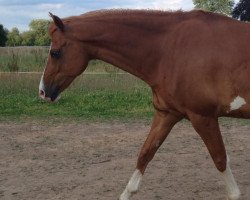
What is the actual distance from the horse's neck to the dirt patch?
139 cm

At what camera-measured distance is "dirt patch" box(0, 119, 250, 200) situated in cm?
488

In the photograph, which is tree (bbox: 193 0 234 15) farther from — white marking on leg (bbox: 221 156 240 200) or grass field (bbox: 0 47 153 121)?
white marking on leg (bbox: 221 156 240 200)

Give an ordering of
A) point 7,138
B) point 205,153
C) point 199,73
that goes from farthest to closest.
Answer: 1. point 7,138
2. point 205,153
3. point 199,73

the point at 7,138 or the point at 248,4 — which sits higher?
the point at 248,4

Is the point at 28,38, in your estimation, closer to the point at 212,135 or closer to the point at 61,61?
the point at 61,61

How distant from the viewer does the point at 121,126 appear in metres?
8.25

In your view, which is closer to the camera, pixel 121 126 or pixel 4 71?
pixel 121 126

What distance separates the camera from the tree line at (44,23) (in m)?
17.1

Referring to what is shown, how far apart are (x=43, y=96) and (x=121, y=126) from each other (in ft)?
13.5

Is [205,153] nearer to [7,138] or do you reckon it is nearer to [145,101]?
[7,138]

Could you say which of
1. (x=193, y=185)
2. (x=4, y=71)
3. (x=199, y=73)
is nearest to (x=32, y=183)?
(x=193, y=185)

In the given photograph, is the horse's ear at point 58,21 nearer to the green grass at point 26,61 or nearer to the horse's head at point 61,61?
the horse's head at point 61,61

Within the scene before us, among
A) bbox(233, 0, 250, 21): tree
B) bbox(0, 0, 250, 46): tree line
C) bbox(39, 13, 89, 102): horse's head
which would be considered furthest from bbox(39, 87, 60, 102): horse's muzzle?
bbox(233, 0, 250, 21): tree

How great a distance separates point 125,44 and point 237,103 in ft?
3.59
